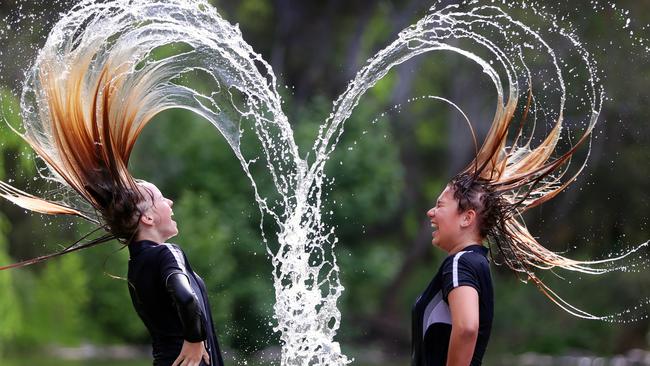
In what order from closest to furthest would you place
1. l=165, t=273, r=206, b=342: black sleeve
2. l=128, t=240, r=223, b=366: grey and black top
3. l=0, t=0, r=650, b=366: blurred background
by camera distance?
l=165, t=273, r=206, b=342: black sleeve, l=128, t=240, r=223, b=366: grey and black top, l=0, t=0, r=650, b=366: blurred background

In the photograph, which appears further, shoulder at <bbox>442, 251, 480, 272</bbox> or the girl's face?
the girl's face

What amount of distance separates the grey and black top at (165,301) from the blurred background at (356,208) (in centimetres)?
499

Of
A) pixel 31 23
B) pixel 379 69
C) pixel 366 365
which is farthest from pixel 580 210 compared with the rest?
pixel 379 69

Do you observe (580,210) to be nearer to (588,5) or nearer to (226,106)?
(588,5)

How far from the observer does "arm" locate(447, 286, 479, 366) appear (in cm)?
477

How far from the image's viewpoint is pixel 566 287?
1036 inches

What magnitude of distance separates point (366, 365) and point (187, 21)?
17661 millimetres

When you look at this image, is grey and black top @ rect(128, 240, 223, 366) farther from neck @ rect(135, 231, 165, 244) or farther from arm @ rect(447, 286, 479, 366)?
arm @ rect(447, 286, 479, 366)

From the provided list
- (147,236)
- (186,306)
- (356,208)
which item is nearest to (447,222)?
(186,306)

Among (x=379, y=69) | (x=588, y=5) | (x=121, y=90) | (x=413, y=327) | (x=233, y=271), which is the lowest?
(x=413, y=327)

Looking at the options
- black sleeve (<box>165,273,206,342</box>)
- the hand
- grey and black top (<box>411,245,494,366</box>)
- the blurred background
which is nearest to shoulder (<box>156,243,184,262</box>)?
black sleeve (<box>165,273,206,342</box>)

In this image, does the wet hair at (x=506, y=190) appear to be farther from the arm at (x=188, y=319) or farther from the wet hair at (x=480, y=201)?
the arm at (x=188, y=319)

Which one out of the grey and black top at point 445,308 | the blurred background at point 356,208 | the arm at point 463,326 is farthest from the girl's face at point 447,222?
the blurred background at point 356,208

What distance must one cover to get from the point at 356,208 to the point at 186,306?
14755 mm
